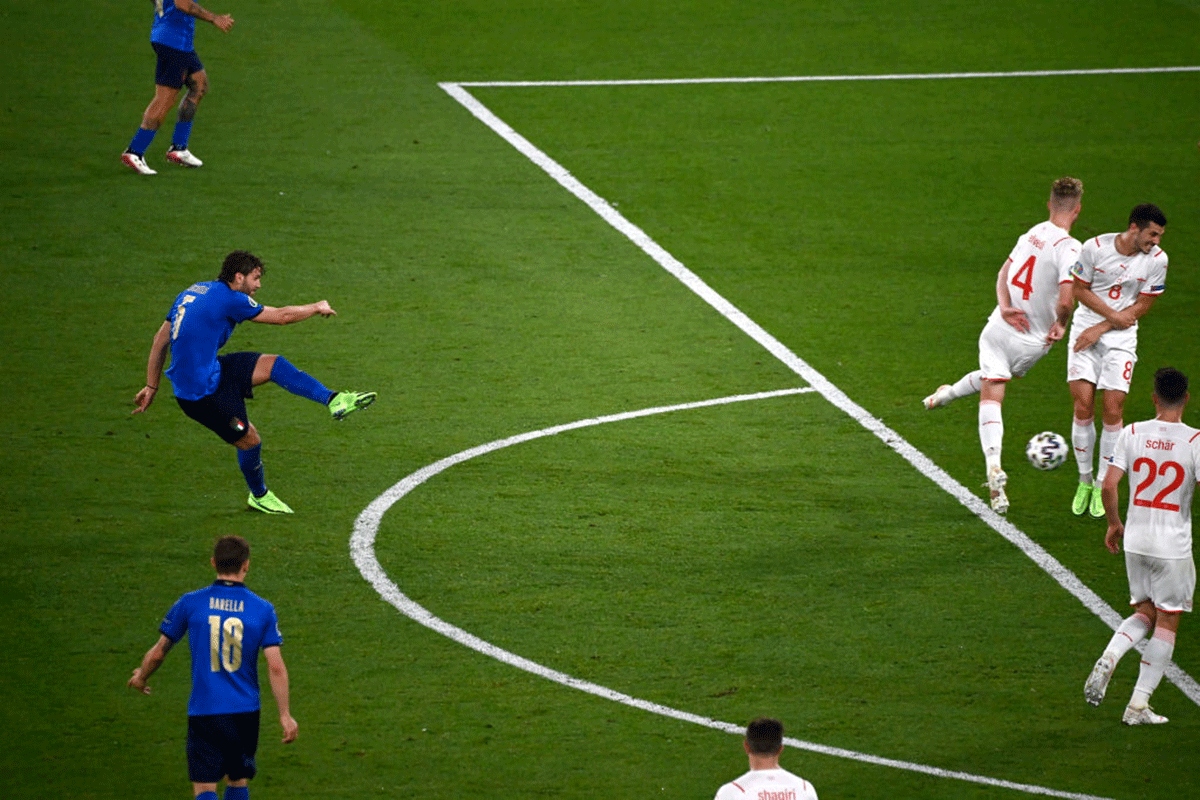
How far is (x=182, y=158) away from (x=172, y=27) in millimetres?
1642

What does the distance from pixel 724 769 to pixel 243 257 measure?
4.71m

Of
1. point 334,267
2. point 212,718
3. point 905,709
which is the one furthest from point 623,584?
point 334,267

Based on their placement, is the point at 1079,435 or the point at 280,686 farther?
the point at 1079,435

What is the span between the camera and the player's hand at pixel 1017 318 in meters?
11.9

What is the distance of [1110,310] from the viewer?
11539 mm

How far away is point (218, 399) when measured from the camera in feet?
36.6

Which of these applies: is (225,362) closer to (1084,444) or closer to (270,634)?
(270,634)

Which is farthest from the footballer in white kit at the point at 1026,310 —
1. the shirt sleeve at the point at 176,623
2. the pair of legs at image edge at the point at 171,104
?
the pair of legs at image edge at the point at 171,104

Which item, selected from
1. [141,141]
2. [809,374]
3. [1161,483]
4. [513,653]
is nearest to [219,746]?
[513,653]

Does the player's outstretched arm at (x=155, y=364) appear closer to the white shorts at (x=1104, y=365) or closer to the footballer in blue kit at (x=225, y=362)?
the footballer in blue kit at (x=225, y=362)

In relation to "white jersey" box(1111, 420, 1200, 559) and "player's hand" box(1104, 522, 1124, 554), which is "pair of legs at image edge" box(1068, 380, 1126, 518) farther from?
"white jersey" box(1111, 420, 1200, 559)

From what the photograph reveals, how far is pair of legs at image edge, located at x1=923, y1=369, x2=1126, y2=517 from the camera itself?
11.8 m

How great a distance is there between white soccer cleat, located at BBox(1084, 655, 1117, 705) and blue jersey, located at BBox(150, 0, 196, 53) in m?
12.4

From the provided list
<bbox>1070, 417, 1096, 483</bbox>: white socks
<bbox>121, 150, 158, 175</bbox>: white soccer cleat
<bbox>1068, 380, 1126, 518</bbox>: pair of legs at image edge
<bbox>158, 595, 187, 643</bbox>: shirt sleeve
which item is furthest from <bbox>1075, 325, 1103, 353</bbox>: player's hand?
<bbox>121, 150, 158, 175</bbox>: white soccer cleat
